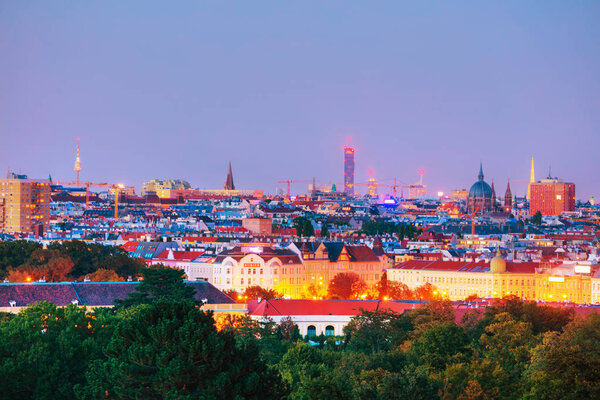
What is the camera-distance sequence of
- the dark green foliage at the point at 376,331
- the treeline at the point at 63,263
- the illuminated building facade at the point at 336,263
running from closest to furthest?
the dark green foliage at the point at 376,331 < the treeline at the point at 63,263 < the illuminated building facade at the point at 336,263

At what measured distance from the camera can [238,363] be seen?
3119cm

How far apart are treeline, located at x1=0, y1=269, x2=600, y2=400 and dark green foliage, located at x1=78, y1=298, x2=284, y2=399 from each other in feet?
0.09

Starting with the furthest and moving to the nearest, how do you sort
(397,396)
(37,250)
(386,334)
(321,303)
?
(37,250)
(321,303)
(386,334)
(397,396)

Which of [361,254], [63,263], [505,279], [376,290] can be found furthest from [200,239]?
[63,263]

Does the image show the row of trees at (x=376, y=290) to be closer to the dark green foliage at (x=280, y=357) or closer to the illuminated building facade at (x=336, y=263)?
the illuminated building facade at (x=336, y=263)

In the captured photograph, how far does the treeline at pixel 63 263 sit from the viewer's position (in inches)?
2795

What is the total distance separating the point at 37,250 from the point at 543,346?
4004 centimetres

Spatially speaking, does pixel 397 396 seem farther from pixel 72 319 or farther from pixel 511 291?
pixel 511 291

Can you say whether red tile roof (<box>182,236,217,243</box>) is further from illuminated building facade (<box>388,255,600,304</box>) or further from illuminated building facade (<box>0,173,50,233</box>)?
illuminated building facade (<box>0,173,50,233</box>)

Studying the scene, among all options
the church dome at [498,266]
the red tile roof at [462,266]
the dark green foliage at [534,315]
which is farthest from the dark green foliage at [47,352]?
the red tile roof at [462,266]

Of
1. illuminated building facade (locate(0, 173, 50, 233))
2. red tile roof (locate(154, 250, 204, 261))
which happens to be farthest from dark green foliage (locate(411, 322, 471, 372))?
illuminated building facade (locate(0, 173, 50, 233))

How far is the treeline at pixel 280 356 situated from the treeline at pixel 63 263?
1384 cm

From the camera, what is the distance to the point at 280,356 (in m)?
49.7

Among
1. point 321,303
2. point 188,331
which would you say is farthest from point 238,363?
point 321,303
